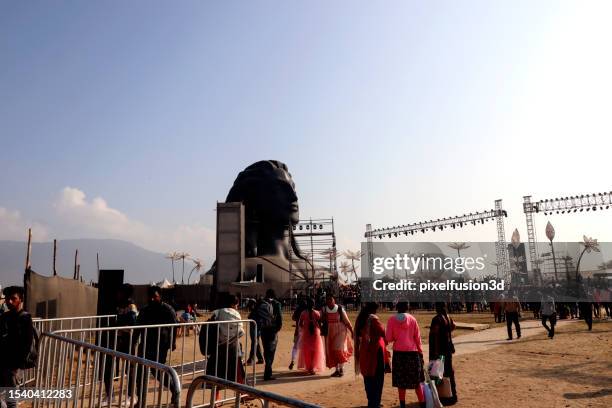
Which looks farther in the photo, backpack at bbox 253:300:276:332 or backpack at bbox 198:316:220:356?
backpack at bbox 253:300:276:332

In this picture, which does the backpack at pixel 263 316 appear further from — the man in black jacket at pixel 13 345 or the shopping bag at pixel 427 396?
the man in black jacket at pixel 13 345

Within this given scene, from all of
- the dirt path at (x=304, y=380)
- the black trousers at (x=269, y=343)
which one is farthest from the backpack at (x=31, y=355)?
the black trousers at (x=269, y=343)

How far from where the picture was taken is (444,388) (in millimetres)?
6766

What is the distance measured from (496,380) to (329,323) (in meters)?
3.32

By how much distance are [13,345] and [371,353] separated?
4381mm

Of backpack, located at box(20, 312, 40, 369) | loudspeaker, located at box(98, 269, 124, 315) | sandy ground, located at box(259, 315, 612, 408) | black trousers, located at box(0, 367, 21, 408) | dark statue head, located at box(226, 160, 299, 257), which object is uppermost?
dark statue head, located at box(226, 160, 299, 257)

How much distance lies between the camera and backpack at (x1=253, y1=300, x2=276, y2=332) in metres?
9.09

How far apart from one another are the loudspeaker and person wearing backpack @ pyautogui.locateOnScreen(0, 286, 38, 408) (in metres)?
6.12

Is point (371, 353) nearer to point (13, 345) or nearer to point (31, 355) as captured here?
point (31, 355)

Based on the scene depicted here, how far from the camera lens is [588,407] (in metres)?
6.75

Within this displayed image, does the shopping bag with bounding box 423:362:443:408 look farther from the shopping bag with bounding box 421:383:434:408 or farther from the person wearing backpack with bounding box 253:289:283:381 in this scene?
the person wearing backpack with bounding box 253:289:283:381

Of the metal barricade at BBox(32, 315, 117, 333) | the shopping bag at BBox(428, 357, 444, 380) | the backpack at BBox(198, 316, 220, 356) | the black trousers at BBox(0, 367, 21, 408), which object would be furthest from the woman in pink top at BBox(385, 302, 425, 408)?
the metal barricade at BBox(32, 315, 117, 333)

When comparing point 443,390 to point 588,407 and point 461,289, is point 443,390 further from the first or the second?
point 461,289

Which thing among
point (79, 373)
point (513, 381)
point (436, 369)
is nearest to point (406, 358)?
point (436, 369)
